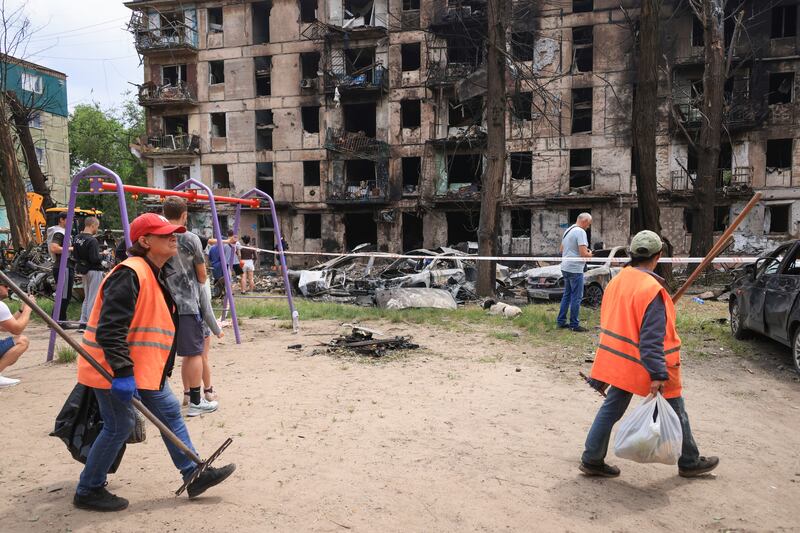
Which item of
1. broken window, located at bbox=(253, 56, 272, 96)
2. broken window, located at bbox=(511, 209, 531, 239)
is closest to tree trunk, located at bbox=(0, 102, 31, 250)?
broken window, located at bbox=(253, 56, 272, 96)

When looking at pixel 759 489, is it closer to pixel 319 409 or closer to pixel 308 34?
pixel 319 409

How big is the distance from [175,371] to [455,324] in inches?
205

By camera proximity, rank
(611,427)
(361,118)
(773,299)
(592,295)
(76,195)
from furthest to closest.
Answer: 1. (361,118)
2. (592,295)
3. (773,299)
4. (76,195)
5. (611,427)

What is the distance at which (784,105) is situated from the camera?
26922mm

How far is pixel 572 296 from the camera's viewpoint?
9367 millimetres

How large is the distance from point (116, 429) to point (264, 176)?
107 ft

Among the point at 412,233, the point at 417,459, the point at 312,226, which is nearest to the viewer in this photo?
the point at 417,459

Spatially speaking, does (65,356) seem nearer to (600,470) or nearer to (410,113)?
(600,470)

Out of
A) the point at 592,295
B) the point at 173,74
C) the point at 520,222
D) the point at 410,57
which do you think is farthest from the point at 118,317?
the point at 173,74

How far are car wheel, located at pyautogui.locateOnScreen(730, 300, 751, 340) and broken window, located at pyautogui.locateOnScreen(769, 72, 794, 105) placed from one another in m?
24.3

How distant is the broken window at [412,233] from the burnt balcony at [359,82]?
7.57 meters

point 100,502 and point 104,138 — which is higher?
point 104,138

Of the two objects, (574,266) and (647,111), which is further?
(647,111)

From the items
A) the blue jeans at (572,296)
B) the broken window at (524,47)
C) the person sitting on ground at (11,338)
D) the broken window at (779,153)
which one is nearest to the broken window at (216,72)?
the broken window at (524,47)
